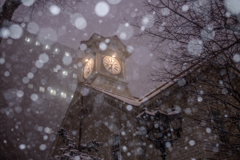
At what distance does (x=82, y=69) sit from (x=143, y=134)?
1317 cm

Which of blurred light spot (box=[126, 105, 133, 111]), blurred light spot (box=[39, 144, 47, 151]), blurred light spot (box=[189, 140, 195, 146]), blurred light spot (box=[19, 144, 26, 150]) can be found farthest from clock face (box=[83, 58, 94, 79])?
blurred light spot (box=[39, 144, 47, 151])

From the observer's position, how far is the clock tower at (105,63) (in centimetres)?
1820

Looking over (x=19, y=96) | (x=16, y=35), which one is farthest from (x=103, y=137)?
(x=16, y=35)

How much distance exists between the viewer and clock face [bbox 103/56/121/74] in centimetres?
1940

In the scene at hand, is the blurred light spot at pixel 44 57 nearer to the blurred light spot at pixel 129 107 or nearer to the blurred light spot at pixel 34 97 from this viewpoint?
the blurred light spot at pixel 34 97

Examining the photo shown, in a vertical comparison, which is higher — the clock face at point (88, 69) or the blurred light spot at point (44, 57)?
the blurred light spot at point (44, 57)

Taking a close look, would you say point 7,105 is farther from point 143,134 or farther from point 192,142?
point 192,142

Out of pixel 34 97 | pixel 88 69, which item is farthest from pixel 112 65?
pixel 34 97

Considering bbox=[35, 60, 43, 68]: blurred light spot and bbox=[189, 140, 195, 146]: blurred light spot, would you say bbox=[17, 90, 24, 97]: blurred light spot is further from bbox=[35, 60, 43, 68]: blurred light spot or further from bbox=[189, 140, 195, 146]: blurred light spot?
bbox=[189, 140, 195, 146]: blurred light spot

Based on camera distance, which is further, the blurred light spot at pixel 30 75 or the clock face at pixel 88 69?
the blurred light spot at pixel 30 75

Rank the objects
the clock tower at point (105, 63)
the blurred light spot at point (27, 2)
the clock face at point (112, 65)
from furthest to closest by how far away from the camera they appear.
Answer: the clock face at point (112, 65) → the clock tower at point (105, 63) → the blurred light spot at point (27, 2)

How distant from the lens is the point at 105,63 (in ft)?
63.4

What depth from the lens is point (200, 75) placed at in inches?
245

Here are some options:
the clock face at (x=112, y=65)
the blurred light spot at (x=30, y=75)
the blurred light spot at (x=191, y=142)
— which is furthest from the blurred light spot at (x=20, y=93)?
the blurred light spot at (x=191, y=142)
